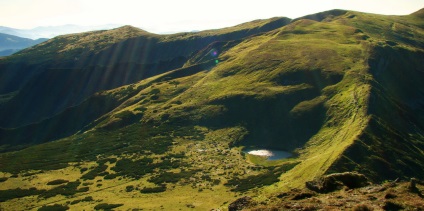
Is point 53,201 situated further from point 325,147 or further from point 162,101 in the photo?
point 162,101

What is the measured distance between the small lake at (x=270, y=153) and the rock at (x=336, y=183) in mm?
85447

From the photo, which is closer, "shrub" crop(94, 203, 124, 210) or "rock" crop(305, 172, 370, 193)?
"rock" crop(305, 172, 370, 193)

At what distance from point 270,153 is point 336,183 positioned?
9342cm

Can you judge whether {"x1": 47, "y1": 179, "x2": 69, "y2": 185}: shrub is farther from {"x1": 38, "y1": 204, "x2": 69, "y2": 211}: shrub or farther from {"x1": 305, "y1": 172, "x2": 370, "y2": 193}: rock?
{"x1": 305, "y1": 172, "x2": 370, "y2": 193}: rock

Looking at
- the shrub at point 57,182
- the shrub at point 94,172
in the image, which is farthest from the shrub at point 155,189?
the shrub at point 57,182

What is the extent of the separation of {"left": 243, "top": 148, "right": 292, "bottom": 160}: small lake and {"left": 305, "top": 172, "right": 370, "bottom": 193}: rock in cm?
8545

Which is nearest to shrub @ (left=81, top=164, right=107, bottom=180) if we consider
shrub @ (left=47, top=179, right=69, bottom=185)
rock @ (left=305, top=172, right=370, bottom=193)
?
shrub @ (left=47, top=179, right=69, bottom=185)

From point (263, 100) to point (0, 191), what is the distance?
4080 inches

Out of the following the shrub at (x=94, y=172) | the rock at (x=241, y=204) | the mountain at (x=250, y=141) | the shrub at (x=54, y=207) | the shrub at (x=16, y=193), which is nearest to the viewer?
the rock at (x=241, y=204)

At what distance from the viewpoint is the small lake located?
121m

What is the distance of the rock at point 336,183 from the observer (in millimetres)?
33284

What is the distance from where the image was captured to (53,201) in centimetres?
10125

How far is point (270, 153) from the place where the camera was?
126 meters

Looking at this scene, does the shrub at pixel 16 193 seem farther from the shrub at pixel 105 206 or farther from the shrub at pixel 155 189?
the shrub at pixel 155 189
